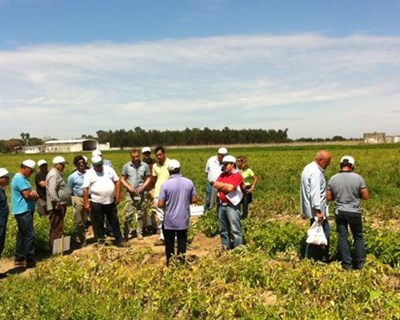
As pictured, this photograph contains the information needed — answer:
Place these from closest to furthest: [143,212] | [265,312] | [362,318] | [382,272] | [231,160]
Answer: [362,318] → [265,312] → [382,272] → [231,160] → [143,212]

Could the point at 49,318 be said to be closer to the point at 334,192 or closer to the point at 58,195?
the point at 58,195

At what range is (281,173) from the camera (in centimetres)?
2380

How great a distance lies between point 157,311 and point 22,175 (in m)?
3.92

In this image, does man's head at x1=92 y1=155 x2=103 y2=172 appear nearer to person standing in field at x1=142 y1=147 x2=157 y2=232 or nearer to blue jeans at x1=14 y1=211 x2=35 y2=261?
person standing in field at x1=142 y1=147 x2=157 y2=232

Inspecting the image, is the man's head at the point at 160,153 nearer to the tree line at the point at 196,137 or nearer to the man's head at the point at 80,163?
the man's head at the point at 80,163

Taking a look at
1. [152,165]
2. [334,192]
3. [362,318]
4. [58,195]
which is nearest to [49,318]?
[362,318]

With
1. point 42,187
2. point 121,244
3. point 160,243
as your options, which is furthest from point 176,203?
point 42,187

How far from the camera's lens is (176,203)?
7.16 meters

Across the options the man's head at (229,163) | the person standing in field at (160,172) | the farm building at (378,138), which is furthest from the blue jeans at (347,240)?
the farm building at (378,138)

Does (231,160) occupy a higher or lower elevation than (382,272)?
higher

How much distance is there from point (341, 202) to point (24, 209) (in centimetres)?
533

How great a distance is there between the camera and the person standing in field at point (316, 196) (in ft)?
23.0

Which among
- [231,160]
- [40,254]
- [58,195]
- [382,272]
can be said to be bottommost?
[40,254]

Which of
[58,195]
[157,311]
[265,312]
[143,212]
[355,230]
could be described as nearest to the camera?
[265,312]
